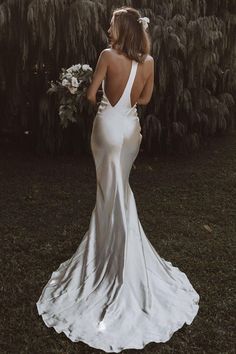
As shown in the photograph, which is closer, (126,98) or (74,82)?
(126,98)

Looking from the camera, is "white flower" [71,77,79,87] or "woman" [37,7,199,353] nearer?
"woman" [37,7,199,353]

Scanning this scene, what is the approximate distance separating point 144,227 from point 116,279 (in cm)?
130

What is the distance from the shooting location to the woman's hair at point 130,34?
2650 millimetres

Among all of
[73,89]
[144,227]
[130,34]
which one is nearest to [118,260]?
[73,89]

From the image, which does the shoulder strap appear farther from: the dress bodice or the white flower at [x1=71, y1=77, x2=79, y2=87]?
the white flower at [x1=71, y1=77, x2=79, y2=87]

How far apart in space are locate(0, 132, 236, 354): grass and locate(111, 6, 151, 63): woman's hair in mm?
1655

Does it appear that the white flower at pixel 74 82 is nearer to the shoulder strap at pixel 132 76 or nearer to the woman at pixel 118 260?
the woman at pixel 118 260

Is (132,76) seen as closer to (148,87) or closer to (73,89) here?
(148,87)

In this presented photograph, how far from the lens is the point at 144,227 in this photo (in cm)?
429

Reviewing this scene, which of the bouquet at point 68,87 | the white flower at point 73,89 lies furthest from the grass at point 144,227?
the white flower at point 73,89

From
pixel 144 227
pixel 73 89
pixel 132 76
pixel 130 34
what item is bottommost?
pixel 144 227

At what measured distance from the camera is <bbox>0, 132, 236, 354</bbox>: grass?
2822 mm

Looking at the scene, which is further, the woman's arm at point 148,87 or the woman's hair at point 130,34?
the woman's arm at point 148,87

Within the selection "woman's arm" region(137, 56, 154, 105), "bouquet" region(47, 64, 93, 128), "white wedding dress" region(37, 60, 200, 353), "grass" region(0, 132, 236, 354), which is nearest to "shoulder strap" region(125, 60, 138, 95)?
"white wedding dress" region(37, 60, 200, 353)
